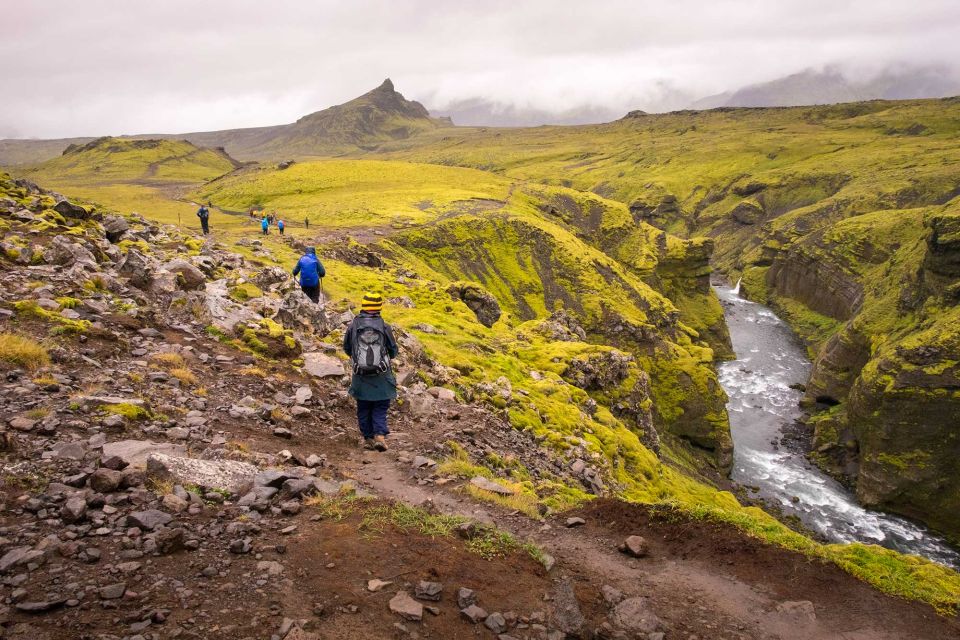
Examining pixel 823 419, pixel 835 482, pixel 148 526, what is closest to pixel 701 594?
pixel 148 526

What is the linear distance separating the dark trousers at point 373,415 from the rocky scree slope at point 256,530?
703 mm

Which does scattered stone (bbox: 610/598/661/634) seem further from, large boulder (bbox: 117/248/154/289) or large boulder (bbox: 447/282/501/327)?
large boulder (bbox: 447/282/501/327)

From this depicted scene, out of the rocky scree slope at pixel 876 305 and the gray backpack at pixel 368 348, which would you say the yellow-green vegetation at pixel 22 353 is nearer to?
the gray backpack at pixel 368 348

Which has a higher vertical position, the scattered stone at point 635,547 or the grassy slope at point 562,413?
the scattered stone at point 635,547

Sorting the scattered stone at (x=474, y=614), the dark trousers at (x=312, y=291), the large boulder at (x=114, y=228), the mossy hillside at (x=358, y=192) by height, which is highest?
the mossy hillside at (x=358, y=192)

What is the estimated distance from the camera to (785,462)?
61.2m

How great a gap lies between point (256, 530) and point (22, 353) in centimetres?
736

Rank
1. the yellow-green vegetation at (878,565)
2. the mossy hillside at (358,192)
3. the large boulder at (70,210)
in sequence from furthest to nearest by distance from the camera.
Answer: the mossy hillside at (358,192)
the large boulder at (70,210)
the yellow-green vegetation at (878,565)

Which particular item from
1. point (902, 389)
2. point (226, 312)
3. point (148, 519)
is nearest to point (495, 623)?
point (148, 519)

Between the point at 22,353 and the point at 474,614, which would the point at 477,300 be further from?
the point at 474,614

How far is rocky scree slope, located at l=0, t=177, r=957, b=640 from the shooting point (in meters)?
6.52

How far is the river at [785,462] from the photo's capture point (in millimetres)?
49219

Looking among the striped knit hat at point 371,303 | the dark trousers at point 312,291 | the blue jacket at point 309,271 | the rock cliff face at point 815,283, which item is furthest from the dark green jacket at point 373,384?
the rock cliff face at point 815,283

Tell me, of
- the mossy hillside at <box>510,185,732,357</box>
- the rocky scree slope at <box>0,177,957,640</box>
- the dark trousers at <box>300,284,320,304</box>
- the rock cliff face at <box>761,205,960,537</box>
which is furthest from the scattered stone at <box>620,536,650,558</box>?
the mossy hillside at <box>510,185,732,357</box>
